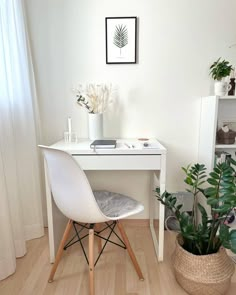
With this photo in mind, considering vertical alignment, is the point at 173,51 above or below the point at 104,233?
above

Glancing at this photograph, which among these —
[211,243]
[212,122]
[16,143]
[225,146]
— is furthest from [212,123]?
[16,143]

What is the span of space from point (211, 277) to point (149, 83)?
1.37 meters

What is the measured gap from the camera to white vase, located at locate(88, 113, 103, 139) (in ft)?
5.18

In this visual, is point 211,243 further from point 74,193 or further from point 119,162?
point 74,193

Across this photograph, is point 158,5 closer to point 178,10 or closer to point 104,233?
point 178,10

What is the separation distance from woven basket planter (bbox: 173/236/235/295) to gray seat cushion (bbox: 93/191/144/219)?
14.4 inches

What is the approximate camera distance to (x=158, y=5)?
1.62 m

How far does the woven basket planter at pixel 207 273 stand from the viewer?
1.10 metres

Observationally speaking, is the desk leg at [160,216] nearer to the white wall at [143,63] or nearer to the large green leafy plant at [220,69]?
the white wall at [143,63]

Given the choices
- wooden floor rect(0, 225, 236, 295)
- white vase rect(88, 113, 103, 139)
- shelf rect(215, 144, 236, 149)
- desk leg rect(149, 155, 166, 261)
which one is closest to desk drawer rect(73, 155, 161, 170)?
desk leg rect(149, 155, 166, 261)

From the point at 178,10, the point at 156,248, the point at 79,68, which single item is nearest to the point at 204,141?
the point at 156,248

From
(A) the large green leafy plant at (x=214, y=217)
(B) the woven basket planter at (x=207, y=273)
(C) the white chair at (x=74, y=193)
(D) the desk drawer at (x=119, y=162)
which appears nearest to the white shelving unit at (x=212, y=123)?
(A) the large green leafy plant at (x=214, y=217)

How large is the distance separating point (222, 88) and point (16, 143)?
1551 mm

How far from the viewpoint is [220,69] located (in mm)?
1553
